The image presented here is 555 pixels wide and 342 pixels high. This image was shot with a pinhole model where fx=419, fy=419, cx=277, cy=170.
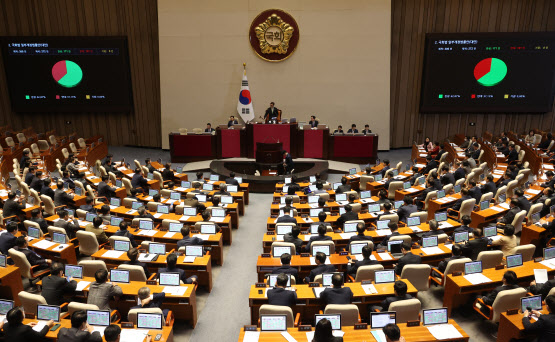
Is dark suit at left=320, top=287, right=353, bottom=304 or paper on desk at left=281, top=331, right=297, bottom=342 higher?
dark suit at left=320, top=287, right=353, bottom=304

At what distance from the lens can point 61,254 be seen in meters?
8.03

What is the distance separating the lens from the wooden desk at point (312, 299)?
6285 millimetres

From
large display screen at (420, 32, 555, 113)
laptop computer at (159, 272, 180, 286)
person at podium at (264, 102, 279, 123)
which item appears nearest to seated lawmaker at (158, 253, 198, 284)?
→ laptop computer at (159, 272, 180, 286)

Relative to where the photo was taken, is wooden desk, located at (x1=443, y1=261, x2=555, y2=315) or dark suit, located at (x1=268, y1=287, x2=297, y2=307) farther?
wooden desk, located at (x1=443, y1=261, x2=555, y2=315)

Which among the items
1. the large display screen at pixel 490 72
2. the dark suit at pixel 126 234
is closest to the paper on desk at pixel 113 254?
the dark suit at pixel 126 234

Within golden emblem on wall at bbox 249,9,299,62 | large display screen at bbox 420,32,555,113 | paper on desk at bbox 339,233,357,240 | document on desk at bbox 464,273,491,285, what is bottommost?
document on desk at bbox 464,273,491,285

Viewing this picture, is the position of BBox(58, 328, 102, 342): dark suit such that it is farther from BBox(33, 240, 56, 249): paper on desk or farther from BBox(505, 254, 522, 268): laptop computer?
BBox(505, 254, 522, 268): laptop computer

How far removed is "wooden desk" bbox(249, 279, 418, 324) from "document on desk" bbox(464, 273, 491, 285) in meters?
1.00

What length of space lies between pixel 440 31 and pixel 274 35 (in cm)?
753

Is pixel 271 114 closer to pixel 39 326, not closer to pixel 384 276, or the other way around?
pixel 384 276

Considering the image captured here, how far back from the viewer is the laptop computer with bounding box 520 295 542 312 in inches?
227

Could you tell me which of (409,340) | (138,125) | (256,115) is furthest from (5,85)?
(409,340)

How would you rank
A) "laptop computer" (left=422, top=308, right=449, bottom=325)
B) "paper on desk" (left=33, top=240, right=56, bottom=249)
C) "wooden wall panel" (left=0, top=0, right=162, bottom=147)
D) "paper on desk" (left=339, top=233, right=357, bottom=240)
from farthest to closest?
"wooden wall panel" (left=0, top=0, right=162, bottom=147) → "paper on desk" (left=339, top=233, right=357, bottom=240) → "paper on desk" (left=33, top=240, right=56, bottom=249) → "laptop computer" (left=422, top=308, right=449, bottom=325)

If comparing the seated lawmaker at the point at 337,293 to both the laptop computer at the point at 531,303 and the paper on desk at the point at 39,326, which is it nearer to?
the laptop computer at the point at 531,303
